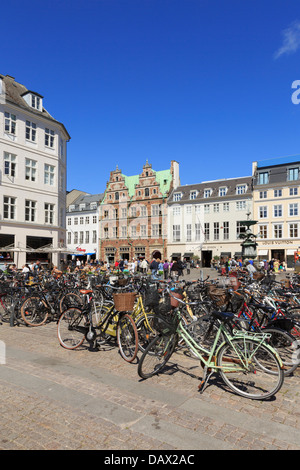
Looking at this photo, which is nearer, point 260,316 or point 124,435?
point 124,435

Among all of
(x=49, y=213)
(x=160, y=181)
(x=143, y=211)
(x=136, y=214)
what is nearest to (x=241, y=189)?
(x=160, y=181)

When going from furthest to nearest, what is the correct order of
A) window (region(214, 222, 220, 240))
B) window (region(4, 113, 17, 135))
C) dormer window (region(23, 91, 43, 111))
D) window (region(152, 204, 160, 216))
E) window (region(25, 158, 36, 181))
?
window (region(152, 204, 160, 216)) → window (region(214, 222, 220, 240)) → dormer window (region(23, 91, 43, 111)) → window (region(25, 158, 36, 181)) → window (region(4, 113, 17, 135))

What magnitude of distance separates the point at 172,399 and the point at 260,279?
5.66 m

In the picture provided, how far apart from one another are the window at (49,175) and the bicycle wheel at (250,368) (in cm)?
2562

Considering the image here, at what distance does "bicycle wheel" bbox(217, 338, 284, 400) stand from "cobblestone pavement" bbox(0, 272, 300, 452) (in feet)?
0.50

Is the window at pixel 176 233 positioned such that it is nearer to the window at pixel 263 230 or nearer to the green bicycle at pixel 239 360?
the window at pixel 263 230

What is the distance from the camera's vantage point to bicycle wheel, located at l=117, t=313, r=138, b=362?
5492 millimetres

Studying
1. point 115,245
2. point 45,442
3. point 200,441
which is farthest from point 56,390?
point 115,245

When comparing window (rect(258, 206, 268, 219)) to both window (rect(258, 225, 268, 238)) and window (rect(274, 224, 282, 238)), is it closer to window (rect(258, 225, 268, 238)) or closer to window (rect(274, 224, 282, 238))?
window (rect(258, 225, 268, 238))

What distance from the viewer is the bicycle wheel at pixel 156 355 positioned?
191 inches

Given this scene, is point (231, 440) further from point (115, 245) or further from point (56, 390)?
point (115, 245)

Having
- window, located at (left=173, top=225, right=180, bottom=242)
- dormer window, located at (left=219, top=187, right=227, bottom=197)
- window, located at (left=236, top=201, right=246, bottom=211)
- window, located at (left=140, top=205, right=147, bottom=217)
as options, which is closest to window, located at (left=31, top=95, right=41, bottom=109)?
window, located at (left=140, top=205, right=147, bottom=217)

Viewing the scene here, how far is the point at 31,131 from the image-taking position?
86.0 feet
